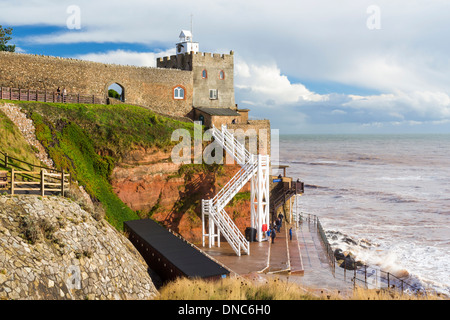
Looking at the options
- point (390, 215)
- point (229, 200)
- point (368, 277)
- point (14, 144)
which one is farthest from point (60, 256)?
point (390, 215)

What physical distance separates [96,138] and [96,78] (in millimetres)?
8706

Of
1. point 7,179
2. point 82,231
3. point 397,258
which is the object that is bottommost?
point 397,258

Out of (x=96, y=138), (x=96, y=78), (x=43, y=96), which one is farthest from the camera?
(x=96, y=78)

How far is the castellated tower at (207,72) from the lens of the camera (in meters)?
46.5

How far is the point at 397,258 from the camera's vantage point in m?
35.3

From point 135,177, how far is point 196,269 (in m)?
14.4

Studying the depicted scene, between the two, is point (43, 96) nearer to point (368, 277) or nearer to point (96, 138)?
point (96, 138)

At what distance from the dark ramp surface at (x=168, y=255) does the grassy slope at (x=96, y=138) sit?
136 inches

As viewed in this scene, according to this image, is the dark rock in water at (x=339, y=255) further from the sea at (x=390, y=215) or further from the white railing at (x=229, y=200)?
the white railing at (x=229, y=200)

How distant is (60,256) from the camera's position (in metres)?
16.4

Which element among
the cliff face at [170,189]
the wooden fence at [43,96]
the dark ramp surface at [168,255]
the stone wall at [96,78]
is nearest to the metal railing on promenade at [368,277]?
the dark ramp surface at [168,255]

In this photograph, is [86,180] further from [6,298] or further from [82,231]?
[6,298]

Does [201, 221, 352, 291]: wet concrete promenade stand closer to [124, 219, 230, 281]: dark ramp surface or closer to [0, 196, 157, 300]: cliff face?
[124, 219, 230, 281]: dark ramp surface
